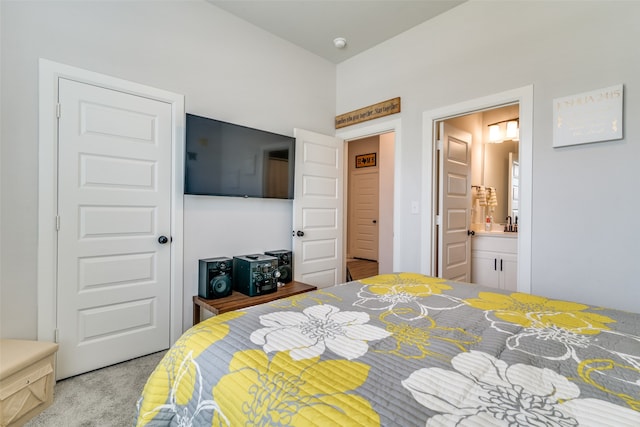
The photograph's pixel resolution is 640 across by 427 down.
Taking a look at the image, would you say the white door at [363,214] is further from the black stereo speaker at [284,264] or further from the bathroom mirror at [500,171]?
the black stereo speaker at [284,264]

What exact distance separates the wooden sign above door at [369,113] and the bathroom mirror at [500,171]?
1688mm

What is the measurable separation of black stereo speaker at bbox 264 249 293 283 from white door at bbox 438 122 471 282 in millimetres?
1493

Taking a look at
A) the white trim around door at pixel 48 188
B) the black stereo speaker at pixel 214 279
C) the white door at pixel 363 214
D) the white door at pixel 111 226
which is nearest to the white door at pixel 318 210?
the black stereo speaker at pixel 214 279

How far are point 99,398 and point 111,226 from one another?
1.11 m

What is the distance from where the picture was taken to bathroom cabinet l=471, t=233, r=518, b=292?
312 cm

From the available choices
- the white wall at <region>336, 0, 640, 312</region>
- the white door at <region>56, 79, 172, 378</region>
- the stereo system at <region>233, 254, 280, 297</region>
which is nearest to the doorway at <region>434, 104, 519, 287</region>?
the white wall at <region>336, 0, 640, 312</region>

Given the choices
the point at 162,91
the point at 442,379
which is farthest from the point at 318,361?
the point at 162,91

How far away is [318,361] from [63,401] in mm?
1927

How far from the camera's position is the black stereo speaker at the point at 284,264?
2871mm

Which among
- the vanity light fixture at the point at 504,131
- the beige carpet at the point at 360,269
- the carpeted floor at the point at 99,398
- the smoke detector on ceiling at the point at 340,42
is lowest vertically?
the carpeted floor at the point at 99,398

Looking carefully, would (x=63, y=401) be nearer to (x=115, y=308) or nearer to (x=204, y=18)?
(x=115, y=308)

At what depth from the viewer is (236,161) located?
8.68ft

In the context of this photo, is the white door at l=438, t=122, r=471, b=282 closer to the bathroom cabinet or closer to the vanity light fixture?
the bathroom cabinet

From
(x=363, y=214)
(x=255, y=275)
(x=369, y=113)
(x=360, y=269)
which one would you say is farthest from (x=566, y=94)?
(x=363, y=214)
